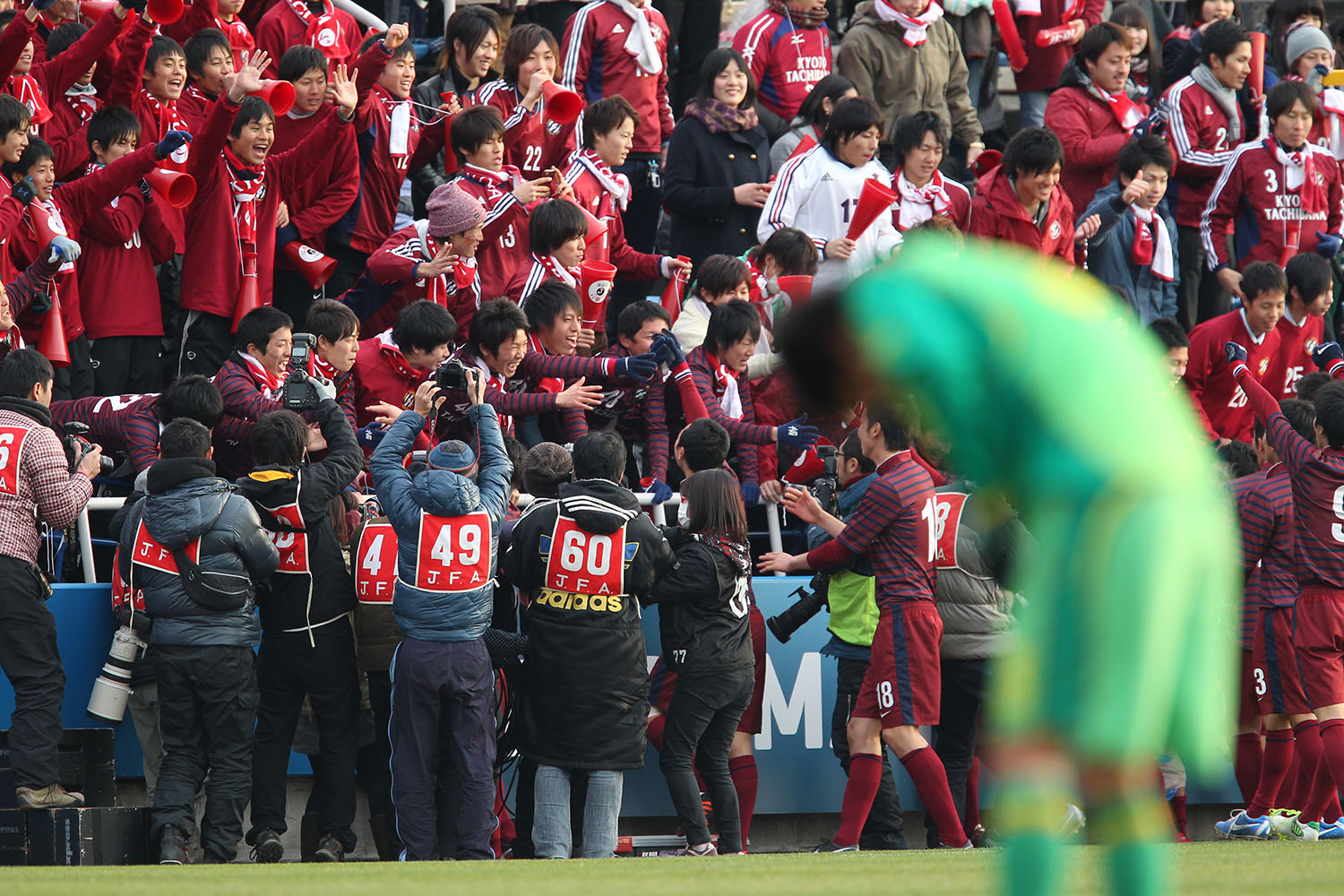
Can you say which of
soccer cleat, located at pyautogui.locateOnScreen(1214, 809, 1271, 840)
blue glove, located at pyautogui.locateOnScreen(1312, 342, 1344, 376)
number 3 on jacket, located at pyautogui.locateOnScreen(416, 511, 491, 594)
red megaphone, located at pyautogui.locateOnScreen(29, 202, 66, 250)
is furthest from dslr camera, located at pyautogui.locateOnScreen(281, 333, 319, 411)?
blue glove, located at pyautogui.locateOnScreen(1312, 342, 1344, 376)

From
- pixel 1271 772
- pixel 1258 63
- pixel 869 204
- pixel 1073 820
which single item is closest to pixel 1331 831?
pixel 1271 772

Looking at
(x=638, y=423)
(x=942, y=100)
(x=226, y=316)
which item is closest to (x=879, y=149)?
(x=942, y=100)

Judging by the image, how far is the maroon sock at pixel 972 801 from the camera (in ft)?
27.5

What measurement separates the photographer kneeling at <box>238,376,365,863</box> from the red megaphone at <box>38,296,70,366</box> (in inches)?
68.3

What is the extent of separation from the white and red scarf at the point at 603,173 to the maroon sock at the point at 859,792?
435 centimetres

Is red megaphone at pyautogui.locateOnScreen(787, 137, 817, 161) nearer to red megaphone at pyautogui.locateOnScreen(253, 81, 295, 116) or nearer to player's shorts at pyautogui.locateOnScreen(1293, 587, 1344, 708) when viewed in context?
red megaphone at pyautogui.locateOnScreen(253, 81, 295, 116)

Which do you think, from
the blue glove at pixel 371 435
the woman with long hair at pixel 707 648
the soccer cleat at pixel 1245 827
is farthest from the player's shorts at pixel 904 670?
the blue glove at pixel 371 435

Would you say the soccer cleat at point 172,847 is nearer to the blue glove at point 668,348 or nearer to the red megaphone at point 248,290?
the red megaphone at point 248,290

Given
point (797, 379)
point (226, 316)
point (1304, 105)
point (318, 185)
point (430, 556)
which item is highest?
point (1304, 105)

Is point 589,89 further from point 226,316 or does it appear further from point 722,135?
point 226,316

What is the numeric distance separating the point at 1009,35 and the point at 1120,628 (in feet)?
34.3

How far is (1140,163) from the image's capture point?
10906 mm

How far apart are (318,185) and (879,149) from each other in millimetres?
4371

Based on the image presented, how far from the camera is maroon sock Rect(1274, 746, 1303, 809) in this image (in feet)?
26.3
